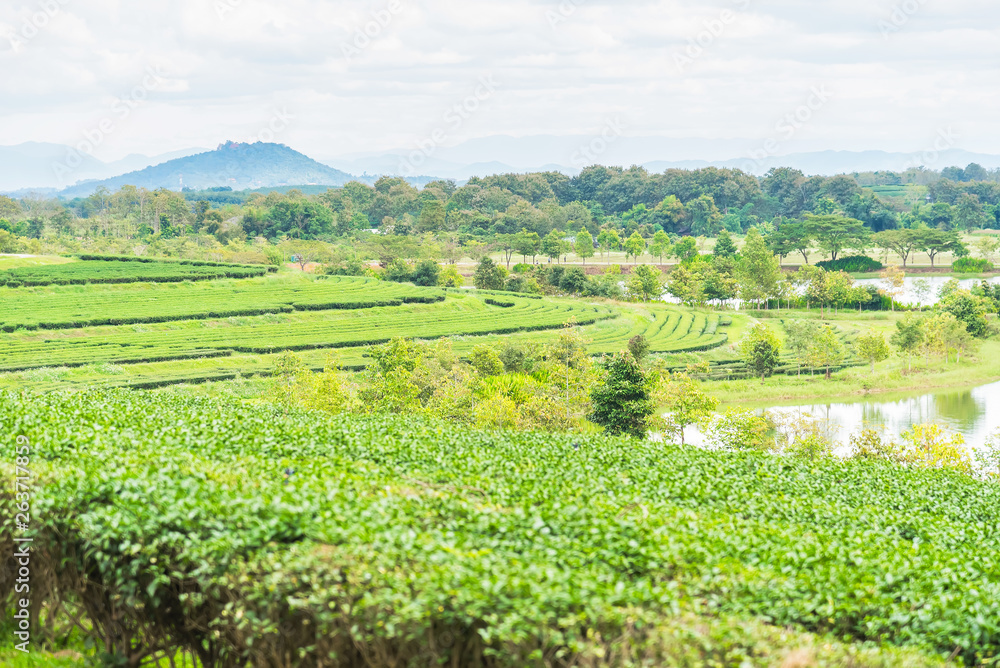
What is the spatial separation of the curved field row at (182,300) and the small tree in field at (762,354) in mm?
28339

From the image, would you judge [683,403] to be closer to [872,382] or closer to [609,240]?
[872,382]

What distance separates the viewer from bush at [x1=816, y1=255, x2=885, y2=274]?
318 feet

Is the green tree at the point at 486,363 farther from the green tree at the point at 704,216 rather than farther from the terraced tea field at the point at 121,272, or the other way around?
the green tree at the point at 704,216

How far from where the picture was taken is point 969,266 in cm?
9350

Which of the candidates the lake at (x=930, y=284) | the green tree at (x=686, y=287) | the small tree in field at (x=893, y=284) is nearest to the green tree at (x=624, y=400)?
the green tree at (x=686, y=287)

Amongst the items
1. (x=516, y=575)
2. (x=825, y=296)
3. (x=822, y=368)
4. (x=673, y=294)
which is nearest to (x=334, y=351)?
(x=822, y=368)

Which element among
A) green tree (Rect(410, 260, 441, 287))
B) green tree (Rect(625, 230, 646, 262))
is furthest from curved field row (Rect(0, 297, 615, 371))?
green tree (Rect(625, 230, 646, 262))

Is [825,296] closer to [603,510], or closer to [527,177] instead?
[603,510]

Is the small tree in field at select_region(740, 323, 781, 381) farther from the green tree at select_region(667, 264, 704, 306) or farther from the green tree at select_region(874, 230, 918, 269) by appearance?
the green tree at select_region(874, 230, 918, 269)

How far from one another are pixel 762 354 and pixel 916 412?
8949 millimetres

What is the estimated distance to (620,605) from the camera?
6.64 metres

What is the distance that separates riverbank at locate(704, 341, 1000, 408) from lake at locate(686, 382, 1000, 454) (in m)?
0.86

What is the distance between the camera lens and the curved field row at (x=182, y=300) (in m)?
Result: 57.8

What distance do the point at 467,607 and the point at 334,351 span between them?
4831 cm
